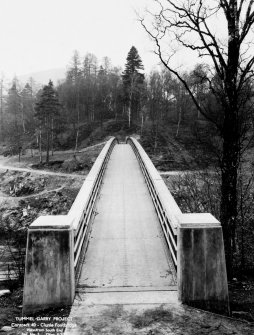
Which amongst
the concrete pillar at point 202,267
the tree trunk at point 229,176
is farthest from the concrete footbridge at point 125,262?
the tree trunk at point 229,176

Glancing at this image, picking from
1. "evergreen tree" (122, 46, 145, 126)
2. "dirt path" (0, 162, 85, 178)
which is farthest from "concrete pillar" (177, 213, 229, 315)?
"evergreen tree" (122, 46, 145, 126)

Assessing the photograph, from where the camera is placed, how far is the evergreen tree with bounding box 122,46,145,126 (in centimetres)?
5931

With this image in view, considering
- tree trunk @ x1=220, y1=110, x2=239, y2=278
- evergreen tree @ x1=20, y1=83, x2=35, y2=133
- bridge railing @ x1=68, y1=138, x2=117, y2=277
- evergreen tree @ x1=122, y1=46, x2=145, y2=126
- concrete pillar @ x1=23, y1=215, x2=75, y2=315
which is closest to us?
concrete pillar @ x1=23, y1=215, x2=75, y2=315

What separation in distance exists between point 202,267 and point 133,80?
56282 millimetres

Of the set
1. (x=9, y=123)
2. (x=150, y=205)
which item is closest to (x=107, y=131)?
(x=9, y=123)

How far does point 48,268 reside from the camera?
5.59 m

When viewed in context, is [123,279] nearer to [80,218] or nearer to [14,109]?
[80,218]

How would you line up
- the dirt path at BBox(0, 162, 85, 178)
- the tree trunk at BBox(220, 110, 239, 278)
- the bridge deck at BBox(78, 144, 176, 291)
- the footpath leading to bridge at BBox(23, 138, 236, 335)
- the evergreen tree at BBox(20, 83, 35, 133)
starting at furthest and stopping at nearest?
the evergreen tree at BBox(20, 83, 35, 133)
the dirt path at BBox(0, 162, 85, 178)
the tree trunk at BBox(220, 110, 239, 278)
the bridge deck at BBox(78, 144, 176, 291)
the footpath leading to bridge at BBox(23, 138, 236, 335)

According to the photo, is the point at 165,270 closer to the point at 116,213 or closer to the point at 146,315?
the point at 146,315

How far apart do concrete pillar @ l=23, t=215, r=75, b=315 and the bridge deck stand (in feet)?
2.16

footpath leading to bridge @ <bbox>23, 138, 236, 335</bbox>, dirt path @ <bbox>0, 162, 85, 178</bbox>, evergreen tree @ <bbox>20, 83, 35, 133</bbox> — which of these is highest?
evergreen tree @ <bbox>20, 83, 35, 133</bbox>

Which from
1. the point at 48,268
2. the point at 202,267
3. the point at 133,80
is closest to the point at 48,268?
the point at 48,268

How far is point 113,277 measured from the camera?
257 inches

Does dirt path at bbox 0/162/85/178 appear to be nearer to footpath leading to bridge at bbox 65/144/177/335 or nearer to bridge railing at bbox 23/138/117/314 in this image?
footpath leading to bridge at bbox 65/144/177/335
